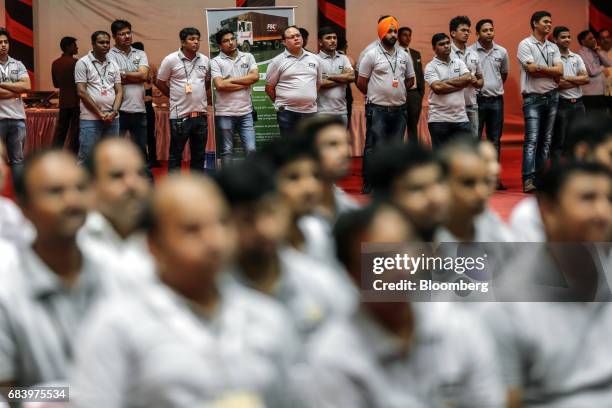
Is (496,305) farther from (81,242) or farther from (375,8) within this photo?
(375,8)

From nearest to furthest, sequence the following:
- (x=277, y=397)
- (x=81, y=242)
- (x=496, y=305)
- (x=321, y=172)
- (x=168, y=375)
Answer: (x=168, y=375) < (x=277, y=397) < (x=496, y=305) < (x=81, y=242) < (x=321, y=172)

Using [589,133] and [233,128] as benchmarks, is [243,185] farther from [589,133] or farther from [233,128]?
[233,128]

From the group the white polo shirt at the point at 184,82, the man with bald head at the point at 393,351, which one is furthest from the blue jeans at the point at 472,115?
the man with bald head at the point at 393,351

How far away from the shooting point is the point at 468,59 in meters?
8.12

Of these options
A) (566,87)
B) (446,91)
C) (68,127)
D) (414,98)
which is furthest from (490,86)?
(68,127)

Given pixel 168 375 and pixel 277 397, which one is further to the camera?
pixel 277 397

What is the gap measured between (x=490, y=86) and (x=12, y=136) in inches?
164

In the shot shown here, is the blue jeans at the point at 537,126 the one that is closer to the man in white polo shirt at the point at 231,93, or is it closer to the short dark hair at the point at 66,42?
the man in white polo shirt at the point at 231,93

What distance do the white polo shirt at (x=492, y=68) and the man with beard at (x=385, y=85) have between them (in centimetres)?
76

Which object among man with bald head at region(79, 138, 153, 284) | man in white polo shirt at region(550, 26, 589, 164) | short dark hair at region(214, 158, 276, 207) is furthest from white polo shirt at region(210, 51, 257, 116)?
short dark hair at region(214, 158, 276, 207)

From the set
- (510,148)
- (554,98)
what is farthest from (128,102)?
(510,148)

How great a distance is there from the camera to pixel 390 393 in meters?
1.88

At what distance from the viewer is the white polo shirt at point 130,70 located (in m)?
8.12

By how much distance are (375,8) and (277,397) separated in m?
12.0
